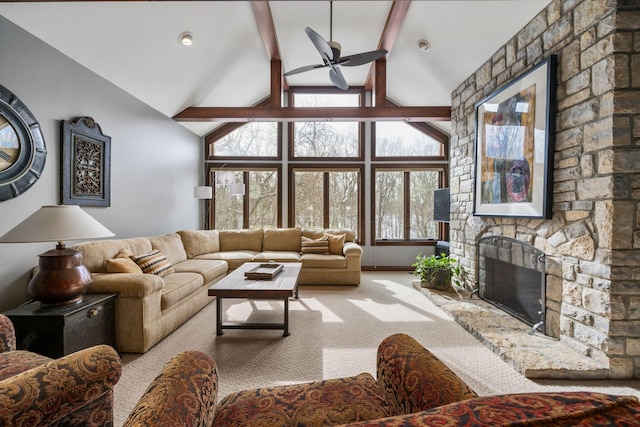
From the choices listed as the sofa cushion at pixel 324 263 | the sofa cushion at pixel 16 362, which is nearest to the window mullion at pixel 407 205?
the sofa cushion at pixel 324 263

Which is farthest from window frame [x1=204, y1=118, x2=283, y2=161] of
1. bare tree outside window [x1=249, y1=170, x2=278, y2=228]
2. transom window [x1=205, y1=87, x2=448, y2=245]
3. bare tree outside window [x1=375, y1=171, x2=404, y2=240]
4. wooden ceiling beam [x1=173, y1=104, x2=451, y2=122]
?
bare tree outside window [x1=375, y1=171, x2=404, y2=240]

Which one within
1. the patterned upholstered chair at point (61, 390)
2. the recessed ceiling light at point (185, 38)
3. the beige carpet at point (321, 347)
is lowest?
the beige carpet at point (321, 347)

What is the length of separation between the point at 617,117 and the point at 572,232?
2.85ft

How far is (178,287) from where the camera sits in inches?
115

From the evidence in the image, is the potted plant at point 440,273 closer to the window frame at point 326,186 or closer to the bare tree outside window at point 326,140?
the window frame at point 326,186

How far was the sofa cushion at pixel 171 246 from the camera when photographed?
149 inches

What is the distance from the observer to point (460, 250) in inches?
163

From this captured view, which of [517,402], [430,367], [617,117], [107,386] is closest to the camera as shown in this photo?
[517,402]

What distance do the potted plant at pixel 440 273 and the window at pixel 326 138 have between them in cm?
274

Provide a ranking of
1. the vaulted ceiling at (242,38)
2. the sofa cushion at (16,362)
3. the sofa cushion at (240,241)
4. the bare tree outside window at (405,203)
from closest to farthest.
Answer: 1. the sofa cushion at (16,362)
2. the vaulted ceiling at (242,38)
3. the sofa cushion at (240,241)
4. the bare tree outside window at (405,203)

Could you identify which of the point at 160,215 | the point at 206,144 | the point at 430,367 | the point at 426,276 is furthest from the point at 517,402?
the point at 206,144

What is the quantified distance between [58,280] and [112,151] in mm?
1969

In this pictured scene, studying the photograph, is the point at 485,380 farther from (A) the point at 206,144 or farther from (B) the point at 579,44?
(A) the point at 206,144

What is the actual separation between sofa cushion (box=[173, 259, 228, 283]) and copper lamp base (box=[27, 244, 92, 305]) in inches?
55.9
